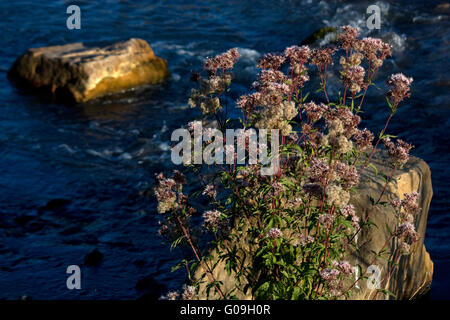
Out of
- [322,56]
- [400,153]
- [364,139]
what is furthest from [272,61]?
[400,153]

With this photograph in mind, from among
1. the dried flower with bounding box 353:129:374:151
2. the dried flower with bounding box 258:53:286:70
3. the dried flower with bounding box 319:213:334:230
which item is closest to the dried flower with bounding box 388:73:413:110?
the dried flower with bounding box 353:129:374:151

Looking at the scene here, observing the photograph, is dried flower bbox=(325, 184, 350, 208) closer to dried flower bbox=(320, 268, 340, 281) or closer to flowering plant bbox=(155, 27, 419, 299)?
flowering plant bbox=(155, 27, 419, 299)

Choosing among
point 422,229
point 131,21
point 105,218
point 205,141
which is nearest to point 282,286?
point 205,141

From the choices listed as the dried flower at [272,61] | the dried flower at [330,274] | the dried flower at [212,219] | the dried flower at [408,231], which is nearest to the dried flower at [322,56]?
the dried flower at [272,61]

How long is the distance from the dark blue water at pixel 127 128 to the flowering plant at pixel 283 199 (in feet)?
10.2

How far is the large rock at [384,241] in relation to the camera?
6238mm

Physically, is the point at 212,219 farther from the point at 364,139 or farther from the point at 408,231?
the point at 408,231

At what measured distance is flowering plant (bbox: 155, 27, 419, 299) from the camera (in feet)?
16.7

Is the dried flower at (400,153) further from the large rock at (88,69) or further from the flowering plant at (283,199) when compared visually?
the large rock at (88,69)

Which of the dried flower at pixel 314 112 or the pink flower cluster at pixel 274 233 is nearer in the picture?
the pink flower cluster at pixel 274 233

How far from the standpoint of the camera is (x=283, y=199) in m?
5.88

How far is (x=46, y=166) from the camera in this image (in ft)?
41.3

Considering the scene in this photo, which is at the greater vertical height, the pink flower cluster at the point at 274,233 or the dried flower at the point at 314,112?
the dried flower at the point at 314,112
